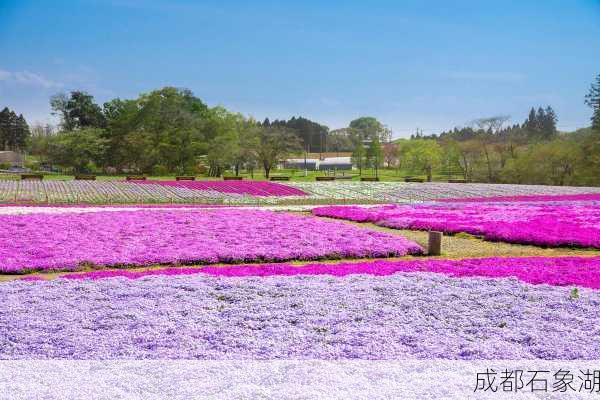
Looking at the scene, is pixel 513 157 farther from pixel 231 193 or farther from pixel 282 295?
pixel 282 295

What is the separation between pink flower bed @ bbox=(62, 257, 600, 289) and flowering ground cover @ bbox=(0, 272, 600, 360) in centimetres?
66

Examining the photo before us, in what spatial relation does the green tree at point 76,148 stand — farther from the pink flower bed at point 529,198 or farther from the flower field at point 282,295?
the flower field at point 282,295

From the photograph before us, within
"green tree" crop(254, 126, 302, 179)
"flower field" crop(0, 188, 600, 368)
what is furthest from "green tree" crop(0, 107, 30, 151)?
"flower field" crop(0, 188, 600, 368)

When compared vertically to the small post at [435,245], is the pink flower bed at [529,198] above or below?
above

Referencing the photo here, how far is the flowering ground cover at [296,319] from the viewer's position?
7582mm

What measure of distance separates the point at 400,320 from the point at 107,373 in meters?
4.48

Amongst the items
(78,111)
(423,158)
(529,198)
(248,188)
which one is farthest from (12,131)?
(529,198)

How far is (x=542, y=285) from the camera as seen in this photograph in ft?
36.6

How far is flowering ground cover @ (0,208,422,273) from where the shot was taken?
1452 cm

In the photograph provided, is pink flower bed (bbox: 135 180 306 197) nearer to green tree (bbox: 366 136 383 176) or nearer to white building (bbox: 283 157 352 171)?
green tree (bbox: 366 136 383 176)

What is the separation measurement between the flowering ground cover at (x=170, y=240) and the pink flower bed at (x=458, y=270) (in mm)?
1484

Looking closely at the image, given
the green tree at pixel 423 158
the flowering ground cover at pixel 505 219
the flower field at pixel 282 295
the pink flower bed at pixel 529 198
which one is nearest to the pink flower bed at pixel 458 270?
the flower field at pixel 282 295

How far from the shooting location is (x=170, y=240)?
1698 centimetres

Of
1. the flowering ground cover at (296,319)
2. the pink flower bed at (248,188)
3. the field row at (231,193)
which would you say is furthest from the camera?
the pink flower bed at (248,188)
